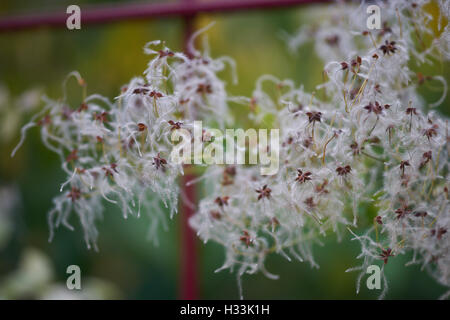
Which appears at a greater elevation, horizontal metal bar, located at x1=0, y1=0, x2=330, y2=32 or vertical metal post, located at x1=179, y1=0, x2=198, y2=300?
horizontal metal bar, located at x1=0, y1=0, x2=330, y2=32

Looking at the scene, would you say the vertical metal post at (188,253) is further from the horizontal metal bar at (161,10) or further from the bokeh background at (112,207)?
the bokeh background at (112,207)

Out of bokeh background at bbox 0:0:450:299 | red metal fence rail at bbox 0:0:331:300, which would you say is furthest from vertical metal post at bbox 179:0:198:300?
bokeh background at bbox 0:0:450:299

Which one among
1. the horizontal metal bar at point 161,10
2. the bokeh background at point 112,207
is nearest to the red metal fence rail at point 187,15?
the horizontal metal bar at point 161,10

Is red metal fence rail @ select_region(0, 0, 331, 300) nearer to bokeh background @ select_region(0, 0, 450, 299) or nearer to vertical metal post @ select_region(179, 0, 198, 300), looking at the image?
vertical metal post @ select_region(179, 0, 198, 300)

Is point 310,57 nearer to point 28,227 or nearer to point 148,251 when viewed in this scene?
point 148,251

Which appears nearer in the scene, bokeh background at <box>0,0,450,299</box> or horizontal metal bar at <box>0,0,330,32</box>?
horizontal metal bar at <box>0,0,330,32</box>

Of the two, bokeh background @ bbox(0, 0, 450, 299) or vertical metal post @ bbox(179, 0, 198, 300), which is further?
bokeh background @ bbox(0, 0, 450, 299)

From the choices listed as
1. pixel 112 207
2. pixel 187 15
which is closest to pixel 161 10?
pixel 187 15

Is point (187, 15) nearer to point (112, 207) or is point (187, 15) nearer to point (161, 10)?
point (161, 10)
